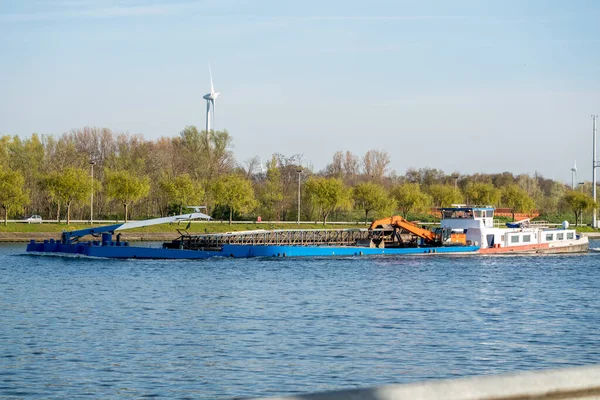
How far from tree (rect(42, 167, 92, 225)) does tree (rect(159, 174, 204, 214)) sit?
10328 mm

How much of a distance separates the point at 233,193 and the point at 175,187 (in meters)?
6.71

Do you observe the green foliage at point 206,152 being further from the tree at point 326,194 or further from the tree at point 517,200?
the tree at point 517,200

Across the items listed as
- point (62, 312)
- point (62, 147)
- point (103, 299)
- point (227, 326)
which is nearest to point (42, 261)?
point (103, 299)

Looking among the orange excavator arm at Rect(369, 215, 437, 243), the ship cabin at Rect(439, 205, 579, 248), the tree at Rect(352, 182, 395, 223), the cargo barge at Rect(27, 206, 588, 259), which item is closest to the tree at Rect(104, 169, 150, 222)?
the cargo barge at Rect(27, 206, 588, 259)

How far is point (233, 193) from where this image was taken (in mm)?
100312

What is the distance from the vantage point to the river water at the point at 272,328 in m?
19.6

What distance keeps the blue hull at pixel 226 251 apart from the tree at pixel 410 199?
180 feet

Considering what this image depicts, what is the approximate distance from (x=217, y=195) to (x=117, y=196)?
1226 centimetres

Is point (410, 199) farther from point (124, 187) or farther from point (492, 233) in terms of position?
point (492, 233)

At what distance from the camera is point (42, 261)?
56938mm

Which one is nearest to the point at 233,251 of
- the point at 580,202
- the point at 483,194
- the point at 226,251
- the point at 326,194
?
the point at 226,251

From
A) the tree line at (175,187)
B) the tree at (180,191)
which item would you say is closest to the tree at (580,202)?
the tree line at (175,187)

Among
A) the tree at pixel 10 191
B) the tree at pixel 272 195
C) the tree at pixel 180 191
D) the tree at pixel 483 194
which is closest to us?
the tree at pixel 10 191

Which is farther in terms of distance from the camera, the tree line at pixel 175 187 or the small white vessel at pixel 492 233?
the tree line at pixel 175 187
